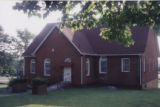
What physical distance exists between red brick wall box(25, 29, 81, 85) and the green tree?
42.8 ft

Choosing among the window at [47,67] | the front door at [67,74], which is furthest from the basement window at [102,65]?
the window at [47,67]

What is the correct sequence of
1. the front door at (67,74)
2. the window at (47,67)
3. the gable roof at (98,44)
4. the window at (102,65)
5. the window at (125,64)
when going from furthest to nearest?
the window at (47,67) < the window at (102,65) < the front door at (67,74) < the window at (125,64) < the gable roof at (98,44)

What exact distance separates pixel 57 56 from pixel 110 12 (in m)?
15.7

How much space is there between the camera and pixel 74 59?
2408cm

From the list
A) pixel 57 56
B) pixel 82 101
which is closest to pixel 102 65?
pixel 57 56

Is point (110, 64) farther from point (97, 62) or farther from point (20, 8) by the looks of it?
point (20, 8)

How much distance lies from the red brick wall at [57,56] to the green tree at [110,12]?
42.8ft

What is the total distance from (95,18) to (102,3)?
98cm

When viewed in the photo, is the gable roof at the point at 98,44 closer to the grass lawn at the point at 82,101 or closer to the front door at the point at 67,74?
the front door at the point at 67,74

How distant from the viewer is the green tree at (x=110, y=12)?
9.15 m

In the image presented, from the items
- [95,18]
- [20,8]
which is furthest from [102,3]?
[20,8]

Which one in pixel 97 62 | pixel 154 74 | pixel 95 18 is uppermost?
pixel 95 18

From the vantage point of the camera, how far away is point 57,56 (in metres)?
25.3

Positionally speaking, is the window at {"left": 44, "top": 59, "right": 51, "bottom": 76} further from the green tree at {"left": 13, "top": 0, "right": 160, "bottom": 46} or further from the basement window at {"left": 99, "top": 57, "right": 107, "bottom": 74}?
the green tree at {"left": 13, "top": 0, "right": 160, "bottom": 46}
